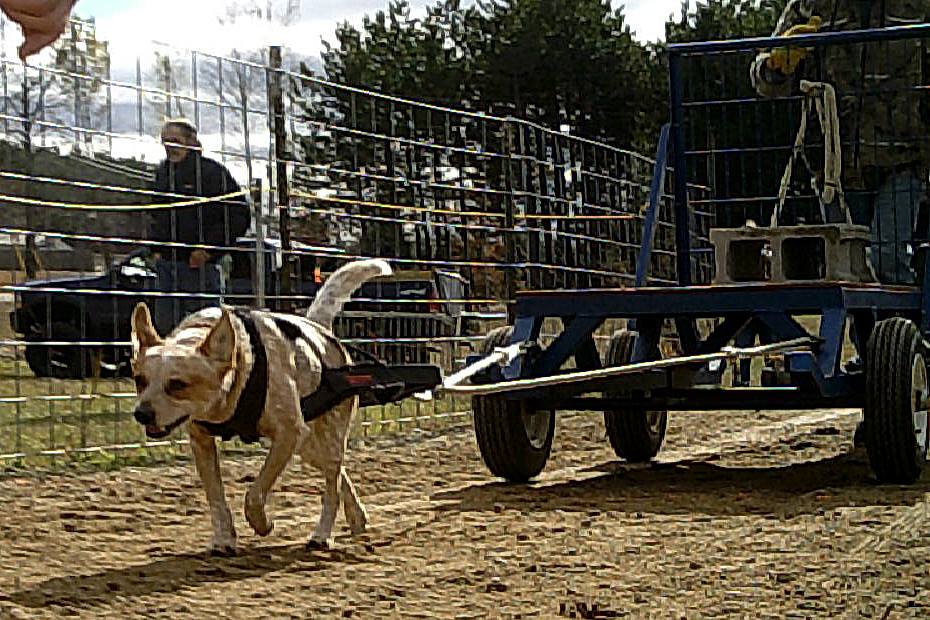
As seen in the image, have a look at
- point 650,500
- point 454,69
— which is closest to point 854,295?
point 650,500

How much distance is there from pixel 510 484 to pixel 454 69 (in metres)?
26.0

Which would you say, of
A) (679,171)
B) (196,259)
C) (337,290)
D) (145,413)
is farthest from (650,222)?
(145,413)

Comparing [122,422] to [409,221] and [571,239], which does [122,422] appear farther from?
[571,239]

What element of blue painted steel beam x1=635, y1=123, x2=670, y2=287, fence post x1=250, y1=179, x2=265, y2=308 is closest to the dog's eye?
blue painted steel beam x1=635, y1=123, x2=670, y2=287

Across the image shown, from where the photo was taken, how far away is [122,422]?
7.94 meters

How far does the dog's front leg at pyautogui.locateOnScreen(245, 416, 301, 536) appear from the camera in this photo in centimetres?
467

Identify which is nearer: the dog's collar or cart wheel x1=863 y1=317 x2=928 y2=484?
the dog's collar

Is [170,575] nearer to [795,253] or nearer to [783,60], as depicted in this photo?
[795,253]

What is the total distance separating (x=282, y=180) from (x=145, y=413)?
15.7 ft

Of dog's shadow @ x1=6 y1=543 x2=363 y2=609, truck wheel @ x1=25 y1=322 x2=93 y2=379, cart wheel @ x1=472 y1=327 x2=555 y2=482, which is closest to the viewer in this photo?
dog's shadow @ x1=6 y1=543 x2=363 y2=609

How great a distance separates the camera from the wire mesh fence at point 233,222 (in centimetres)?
762

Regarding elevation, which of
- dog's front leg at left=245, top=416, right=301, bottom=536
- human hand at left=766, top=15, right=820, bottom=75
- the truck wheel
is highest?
human hand at left=766, top=15, right=820, bottom=75

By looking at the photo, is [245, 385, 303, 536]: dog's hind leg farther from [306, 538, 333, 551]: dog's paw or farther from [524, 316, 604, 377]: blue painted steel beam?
[524, 316, 604, 377]: blue painted steel beam

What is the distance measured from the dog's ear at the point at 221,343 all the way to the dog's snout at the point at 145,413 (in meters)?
0.22
